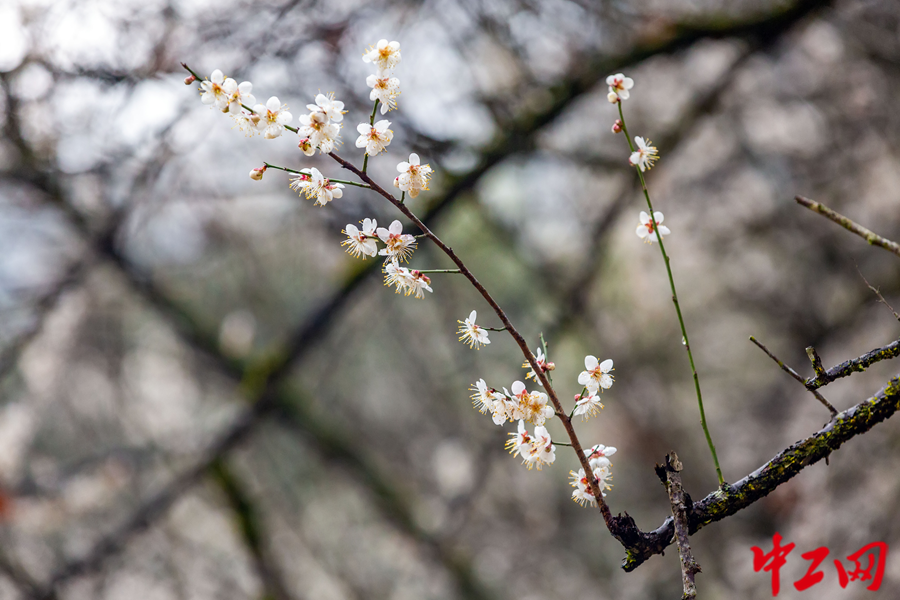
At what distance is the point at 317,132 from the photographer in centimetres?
63

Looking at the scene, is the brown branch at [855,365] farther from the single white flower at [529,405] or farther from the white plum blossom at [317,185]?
the white plum blossom at [317,185]

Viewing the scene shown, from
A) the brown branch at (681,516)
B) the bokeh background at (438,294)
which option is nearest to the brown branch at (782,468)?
the brown branch at (681,516)

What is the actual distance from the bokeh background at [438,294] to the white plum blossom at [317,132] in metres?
1.23

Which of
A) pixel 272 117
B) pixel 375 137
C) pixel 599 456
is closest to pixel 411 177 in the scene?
pixel 375 137

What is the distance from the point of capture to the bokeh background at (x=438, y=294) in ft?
6.21

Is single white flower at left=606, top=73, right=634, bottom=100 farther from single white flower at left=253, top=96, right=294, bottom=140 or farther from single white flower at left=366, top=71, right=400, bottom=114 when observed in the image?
single white flower at left=253, top=96, right=294, bottom=140

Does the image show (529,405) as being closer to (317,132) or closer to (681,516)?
(681,516)

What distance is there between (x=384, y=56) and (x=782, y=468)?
67 centimetres

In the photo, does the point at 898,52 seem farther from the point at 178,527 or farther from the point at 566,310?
the point at 178,527

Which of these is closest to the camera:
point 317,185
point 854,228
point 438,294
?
point 854,228

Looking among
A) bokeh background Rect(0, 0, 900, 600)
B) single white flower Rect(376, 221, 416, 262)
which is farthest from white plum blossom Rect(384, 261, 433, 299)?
bokeh background Rect(0, 0, 900, 600)

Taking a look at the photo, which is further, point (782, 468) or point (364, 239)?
point (364, 239)

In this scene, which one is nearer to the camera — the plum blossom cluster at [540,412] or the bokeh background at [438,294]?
the plum blossom cluster at [540,412]

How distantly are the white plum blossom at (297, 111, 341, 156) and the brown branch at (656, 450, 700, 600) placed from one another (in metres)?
0.53
